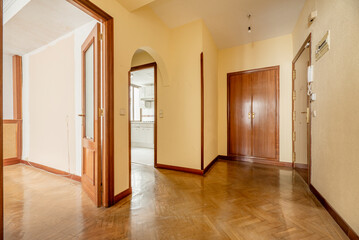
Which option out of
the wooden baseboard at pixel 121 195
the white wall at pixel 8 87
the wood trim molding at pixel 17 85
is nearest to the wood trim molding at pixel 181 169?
the wooden baseboard at pixel 121 195

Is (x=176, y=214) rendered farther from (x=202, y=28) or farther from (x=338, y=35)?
(x=202, y=28)

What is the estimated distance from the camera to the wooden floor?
1429mm

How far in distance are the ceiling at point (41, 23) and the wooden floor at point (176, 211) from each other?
108 inches

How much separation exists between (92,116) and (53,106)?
1.64 m

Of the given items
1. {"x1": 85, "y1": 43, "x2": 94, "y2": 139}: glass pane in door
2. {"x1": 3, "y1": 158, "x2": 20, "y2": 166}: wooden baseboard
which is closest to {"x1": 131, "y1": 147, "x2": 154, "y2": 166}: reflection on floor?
{"x1": 85, "y1": 43, "x2": 94, "y2": 139}: glass pane in door

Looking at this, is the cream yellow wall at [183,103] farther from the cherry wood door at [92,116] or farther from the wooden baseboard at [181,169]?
the cherry wood door at [92,116]

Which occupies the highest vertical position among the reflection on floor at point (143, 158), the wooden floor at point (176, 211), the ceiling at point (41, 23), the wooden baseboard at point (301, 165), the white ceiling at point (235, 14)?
the white ceiling at point (235, 14)

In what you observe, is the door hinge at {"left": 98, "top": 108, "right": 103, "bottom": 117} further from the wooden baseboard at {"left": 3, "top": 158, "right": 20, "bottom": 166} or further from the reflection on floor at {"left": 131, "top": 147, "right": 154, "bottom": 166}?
the wooden baseboard at {"left": 3, "top": 158, "right": 20, "bottom": 166}

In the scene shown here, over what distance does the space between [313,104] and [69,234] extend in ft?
11.0

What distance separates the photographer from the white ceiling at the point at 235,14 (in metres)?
2.52

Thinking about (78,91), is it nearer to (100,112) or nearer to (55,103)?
(55,103)

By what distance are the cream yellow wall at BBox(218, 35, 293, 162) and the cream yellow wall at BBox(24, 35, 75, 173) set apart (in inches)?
137

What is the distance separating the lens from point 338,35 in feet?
5.10

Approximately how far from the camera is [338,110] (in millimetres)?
1564
